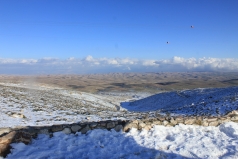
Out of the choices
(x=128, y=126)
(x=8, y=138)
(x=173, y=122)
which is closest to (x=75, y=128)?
(x=128, y=126)

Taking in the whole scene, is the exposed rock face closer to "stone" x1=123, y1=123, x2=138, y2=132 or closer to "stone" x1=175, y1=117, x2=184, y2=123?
"stone" x1=123, y1=123, x2=138, y2=132

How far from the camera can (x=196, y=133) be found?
28.1 ft

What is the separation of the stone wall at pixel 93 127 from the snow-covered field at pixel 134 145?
202mm

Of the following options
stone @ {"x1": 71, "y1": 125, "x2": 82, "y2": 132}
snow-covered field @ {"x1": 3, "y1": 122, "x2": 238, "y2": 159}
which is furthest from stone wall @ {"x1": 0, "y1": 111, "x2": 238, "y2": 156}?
snow-covered field @ {"x1": 3, "y1": 122, "x2": 238, "y2": 159}

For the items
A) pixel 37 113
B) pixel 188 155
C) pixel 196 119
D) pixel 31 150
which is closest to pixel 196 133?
pixel 196 119

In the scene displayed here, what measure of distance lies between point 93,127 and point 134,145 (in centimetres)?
171

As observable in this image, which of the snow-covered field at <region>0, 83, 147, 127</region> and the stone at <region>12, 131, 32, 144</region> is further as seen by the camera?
the snow-covered field at <region>0, 83, 147, 127</region>

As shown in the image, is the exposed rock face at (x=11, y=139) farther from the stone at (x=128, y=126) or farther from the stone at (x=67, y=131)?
the stone at (x=128, y=126)

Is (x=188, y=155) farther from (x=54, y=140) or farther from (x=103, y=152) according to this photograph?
(x=54, y=140)

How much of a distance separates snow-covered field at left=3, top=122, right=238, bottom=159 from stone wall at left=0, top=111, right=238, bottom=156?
202 mm

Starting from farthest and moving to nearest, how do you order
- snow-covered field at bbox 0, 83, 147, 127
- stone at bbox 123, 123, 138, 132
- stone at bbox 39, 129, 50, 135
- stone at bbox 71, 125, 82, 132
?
snow-covered field at bbox 0, 83, 147, 127 → stone at bbox 123, 123, 138, 132 → stone at bbox 71, 125, 82, 132 → stone at bbox 39, 129, 50, 135

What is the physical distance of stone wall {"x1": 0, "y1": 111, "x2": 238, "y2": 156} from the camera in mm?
6535

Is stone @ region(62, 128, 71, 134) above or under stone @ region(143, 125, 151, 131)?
above

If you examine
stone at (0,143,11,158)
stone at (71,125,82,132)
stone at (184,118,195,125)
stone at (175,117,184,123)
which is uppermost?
stone at (71,125,82,132)
